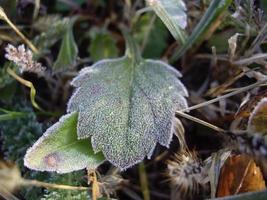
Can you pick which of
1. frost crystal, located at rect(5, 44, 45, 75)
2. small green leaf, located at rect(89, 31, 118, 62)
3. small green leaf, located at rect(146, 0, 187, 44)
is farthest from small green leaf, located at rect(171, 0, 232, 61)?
frost crystal, located at rect(5, 44, 45, 75)

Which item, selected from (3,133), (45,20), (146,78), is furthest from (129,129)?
(45,20)

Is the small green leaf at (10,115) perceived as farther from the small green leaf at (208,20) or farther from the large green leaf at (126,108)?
the small green leaf at (208,20)

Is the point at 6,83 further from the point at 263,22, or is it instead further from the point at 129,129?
the point at 263,22

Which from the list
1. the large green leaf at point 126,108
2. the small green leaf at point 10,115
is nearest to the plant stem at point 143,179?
the large green leaf at point 126,108

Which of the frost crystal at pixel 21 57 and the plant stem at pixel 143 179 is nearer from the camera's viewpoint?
the frost crystal at pixel 21 57

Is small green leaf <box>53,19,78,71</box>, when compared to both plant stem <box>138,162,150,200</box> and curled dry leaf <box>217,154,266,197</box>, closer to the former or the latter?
plant stem <box>138,162,150,200</box>
